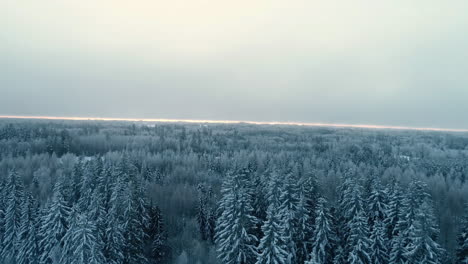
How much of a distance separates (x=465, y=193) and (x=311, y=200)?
57223mm

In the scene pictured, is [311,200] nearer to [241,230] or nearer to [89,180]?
[241,230]

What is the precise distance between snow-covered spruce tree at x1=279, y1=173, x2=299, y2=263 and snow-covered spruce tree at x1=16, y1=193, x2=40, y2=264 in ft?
93.3

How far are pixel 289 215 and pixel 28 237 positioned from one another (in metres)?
30.6

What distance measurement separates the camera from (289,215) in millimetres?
30422

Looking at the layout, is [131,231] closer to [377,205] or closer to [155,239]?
[155,239]

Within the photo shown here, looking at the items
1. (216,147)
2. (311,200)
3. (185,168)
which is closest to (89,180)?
(311,200)

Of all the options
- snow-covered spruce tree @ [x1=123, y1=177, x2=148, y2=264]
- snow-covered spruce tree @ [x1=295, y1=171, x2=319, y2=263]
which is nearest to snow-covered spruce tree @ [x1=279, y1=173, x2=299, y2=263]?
snow-covered spruce tree @ [x1=295, y1=171, x2=319, y2=263]

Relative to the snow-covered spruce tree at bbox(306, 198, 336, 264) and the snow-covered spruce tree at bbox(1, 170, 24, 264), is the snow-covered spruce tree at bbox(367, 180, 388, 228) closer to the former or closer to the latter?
the snow-covered spruce tree at bbox(306, 198, 336, 264)

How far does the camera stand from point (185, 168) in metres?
98.2

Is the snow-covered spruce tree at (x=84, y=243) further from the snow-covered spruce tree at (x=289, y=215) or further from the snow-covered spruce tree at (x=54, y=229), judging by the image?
the snow-covered spruce tree at (x=289, y=215)

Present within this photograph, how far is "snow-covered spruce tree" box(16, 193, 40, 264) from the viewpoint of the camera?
114 ft

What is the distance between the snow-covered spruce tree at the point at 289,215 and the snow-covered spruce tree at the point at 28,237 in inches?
1119

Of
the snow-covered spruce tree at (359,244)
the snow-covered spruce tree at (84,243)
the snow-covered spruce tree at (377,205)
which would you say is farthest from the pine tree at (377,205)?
the snow-covered spruce tree at (84,243)

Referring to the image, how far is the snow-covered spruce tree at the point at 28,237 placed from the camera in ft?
114
